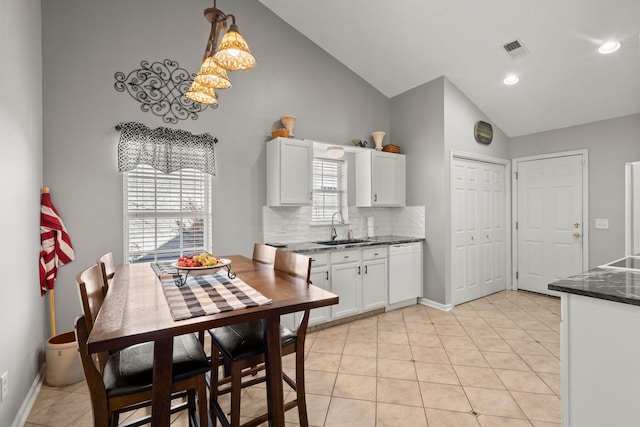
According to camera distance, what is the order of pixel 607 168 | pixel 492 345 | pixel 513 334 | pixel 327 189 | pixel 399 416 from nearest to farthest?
pixel 399 416
pixel 492 345
pixel 513 334
pixel 607 168
pixel 327 189

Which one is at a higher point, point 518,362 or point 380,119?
point 380,119

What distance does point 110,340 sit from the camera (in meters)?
1.12

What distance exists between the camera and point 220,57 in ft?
6.02

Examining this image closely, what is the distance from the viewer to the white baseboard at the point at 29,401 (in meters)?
1.97

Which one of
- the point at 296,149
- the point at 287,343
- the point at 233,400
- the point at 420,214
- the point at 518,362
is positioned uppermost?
the point at 296,149

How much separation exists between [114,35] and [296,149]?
6.70 feet

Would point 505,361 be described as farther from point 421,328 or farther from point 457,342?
point 421,328

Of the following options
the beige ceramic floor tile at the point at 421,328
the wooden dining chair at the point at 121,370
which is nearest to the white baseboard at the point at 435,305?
the beige ceramic floor tile at the point at 421,328

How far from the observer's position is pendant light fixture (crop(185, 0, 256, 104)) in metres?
1.78

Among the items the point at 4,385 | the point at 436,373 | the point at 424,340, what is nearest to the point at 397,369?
the point at 436,373

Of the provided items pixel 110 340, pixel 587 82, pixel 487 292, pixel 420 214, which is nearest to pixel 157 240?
pixel 110 340

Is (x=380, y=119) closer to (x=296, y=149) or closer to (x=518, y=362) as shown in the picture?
(x=296, y=149)

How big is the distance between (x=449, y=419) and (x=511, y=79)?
388 cm

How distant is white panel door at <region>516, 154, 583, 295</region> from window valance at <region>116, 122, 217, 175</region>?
4650mm
